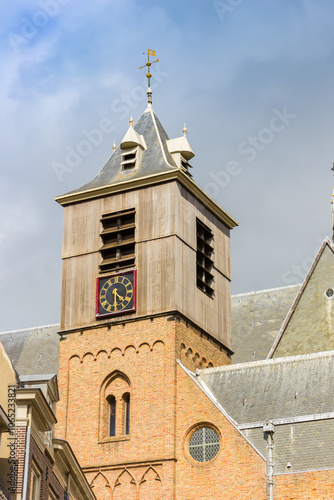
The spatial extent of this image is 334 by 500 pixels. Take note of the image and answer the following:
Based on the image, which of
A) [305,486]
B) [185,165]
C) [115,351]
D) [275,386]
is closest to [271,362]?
[275,386]

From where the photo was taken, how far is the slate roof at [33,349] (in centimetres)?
4369

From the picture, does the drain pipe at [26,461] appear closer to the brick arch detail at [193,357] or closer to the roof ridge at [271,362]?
the brick arch detail at [193,357]

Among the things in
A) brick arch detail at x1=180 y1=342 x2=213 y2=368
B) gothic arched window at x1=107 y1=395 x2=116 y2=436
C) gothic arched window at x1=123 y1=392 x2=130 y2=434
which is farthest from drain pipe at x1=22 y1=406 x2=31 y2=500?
brick arch detail at x1=180 y1=342 x2=213 y2=368

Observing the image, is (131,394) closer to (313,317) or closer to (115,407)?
(115,407)

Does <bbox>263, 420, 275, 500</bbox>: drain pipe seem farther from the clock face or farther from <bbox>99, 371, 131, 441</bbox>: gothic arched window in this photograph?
the clock face

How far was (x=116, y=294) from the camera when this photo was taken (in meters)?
37.0

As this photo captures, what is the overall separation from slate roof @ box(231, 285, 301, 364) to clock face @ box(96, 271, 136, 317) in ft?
21.1

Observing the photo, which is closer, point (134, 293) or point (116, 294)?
point (134, 293)

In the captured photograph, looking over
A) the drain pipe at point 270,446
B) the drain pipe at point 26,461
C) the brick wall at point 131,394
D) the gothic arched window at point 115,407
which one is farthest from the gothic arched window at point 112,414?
the drain pipe at point 26,461

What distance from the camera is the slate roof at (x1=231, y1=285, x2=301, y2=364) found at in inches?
1639

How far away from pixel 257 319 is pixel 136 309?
8.44m

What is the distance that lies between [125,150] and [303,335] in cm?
971

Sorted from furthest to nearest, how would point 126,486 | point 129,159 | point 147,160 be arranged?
point 129,159, point 147,160, point 126,486

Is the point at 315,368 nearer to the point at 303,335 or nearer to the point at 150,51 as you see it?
the point at 303,335
